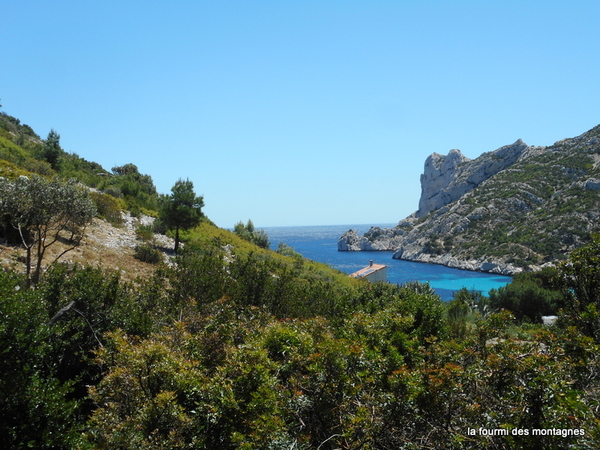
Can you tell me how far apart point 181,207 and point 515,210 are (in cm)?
9171

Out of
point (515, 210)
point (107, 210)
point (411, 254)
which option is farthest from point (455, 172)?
point (107, 210)

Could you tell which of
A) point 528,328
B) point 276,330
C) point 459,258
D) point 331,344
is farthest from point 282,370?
point 459,258

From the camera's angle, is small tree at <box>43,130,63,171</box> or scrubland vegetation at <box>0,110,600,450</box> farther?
small tree at <box>43,130,63,171</box>

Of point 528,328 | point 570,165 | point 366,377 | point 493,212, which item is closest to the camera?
point 366,377

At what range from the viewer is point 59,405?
455cm

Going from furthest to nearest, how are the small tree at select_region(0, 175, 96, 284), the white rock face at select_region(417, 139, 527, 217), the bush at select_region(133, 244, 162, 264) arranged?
the white rock face at select_region(417, 139, 527, 217), the bush at select_region(133, 244, 162, 264), the small tree at select_region(0, 175, 96, 284)

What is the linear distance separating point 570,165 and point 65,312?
108406 mm

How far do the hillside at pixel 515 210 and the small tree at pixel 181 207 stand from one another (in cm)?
5717

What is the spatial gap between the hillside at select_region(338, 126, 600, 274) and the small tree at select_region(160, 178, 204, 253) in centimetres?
5717

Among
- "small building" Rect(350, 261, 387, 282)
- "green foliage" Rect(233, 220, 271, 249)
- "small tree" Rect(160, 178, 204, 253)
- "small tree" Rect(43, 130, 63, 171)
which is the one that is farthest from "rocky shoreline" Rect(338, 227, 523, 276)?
"small tree" Rect(43, 130, 63, 171)

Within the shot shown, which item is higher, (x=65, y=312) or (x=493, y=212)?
(x=493, y=212)

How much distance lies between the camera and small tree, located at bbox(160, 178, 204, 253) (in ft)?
80.0

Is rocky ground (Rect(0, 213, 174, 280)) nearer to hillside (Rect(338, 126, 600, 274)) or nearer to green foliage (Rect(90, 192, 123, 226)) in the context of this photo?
green foliage (Rect(90, 192, 123, 226))

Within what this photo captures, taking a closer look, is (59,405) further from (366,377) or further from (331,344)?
(366,377)
